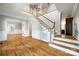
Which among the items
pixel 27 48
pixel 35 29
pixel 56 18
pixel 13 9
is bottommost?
pixel 27 48

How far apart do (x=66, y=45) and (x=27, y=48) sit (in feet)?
2.54

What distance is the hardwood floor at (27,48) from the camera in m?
1.92

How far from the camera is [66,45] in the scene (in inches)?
75.2

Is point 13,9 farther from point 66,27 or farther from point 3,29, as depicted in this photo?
point 66,27

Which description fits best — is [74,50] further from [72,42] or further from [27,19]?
[27,19]

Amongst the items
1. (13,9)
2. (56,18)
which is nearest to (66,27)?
(56,18)

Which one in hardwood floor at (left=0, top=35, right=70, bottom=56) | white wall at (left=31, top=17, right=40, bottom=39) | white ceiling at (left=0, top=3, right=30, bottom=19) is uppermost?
white ceiling at (left=0, top=3, right=30, bottom=19)

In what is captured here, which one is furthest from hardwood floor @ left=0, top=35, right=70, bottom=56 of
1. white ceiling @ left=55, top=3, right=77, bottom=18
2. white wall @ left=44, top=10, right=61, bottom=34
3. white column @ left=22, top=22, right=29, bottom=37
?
white ceiling @ left=55, top=3, right=77, bottom=18

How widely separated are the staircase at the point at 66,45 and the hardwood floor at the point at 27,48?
9 centimetres

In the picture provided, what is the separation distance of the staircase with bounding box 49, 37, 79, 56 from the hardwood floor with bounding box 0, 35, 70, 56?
0.29 feet

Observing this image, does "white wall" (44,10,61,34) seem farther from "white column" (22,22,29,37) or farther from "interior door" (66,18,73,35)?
"white column" (22,22,29,37)

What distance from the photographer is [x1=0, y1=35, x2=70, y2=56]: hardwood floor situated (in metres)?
1.92

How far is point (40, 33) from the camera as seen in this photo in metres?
1.99

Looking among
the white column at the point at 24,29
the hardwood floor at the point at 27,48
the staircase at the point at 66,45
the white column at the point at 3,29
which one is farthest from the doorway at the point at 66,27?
the white column at the point at 3,29
